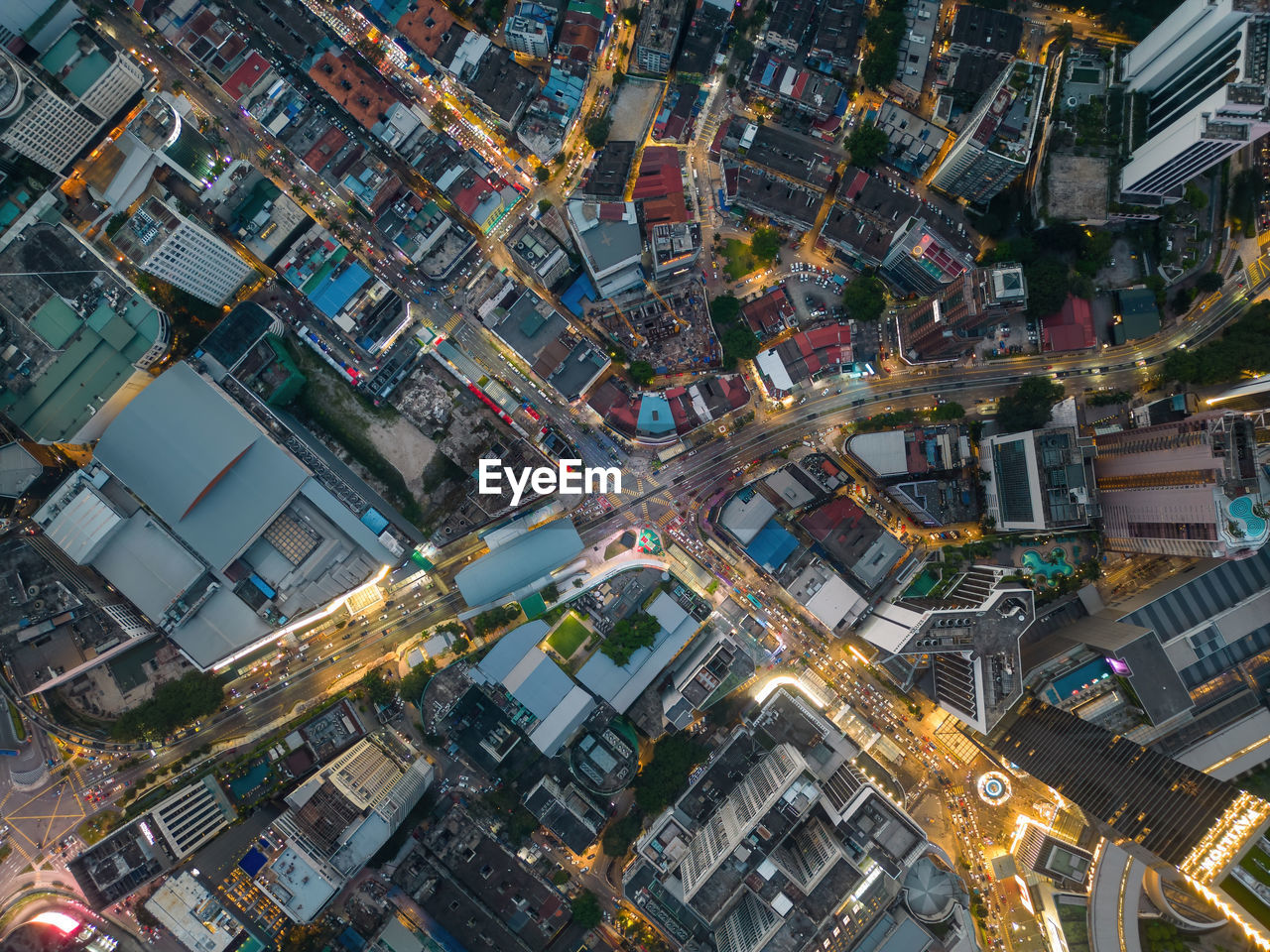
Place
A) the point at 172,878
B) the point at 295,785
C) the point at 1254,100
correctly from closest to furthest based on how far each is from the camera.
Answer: the point at 1254,100
the point at 172,878
the point at 295,785

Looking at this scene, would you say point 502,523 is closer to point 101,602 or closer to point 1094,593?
point 101,602

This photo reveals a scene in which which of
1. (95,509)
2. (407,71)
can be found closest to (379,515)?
(95,509)

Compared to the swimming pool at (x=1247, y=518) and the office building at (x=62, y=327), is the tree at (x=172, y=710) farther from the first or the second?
the swimming pool at (x=1247, y=518)

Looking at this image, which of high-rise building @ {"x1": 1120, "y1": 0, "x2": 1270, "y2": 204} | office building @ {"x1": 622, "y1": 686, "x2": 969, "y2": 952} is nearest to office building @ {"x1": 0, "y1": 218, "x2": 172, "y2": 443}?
office building @ {"x1": 622, "y1": 686, "x2": 969, "y2": 952}

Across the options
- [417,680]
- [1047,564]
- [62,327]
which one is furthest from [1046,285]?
[62,327]

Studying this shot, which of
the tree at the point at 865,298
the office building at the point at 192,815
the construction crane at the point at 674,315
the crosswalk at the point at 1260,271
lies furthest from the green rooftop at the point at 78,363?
the crosswalk at the point at 1260,271

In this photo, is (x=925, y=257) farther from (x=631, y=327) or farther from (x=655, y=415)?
(x=655, y=415)

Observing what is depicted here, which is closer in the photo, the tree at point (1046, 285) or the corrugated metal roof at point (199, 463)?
the corrugated metal roof at point (199, 463)
